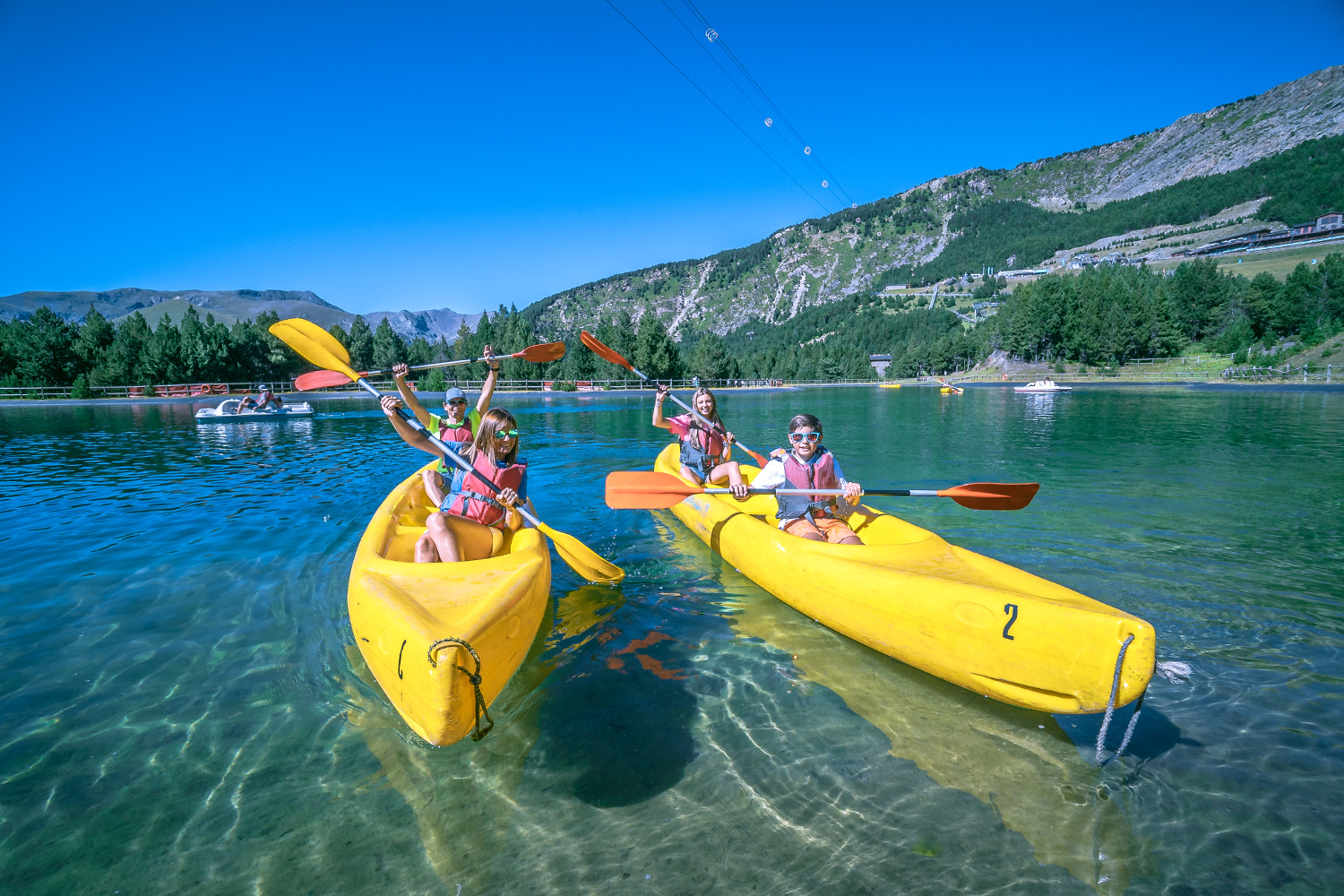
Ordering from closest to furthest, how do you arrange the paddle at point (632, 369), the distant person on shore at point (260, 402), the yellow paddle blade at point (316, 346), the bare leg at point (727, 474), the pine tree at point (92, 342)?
the yellow paddle blade at point (316, 346)
the bare leg at point (727, 474)
the paddle at point (632, 369)
the distant person on shore at point (260, 402)
the pine tree at point (92, 342)

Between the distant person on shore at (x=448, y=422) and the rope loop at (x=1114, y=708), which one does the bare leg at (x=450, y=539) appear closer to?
the distant person on shore at (x=448, y=422)

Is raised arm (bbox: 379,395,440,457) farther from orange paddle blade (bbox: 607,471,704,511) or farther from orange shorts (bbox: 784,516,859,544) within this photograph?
orange shorts (bbox: 784,516,859,544)

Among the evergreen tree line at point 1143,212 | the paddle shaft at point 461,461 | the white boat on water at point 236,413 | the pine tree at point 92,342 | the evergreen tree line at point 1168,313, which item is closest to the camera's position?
the paddle shaft at point 461,461

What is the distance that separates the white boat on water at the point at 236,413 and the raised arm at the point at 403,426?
21.6m

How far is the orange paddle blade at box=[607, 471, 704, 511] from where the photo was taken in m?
5.80

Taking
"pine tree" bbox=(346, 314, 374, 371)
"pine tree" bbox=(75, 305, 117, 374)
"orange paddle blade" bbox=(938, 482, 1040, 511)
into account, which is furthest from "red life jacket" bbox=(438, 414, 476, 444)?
"pine tree" bbox=(346, 314, 374, 371)

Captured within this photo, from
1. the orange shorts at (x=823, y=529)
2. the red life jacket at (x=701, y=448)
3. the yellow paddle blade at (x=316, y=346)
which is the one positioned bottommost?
the orange shorts at (x=823, y=529)

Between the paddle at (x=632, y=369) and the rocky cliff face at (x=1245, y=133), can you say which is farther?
the rocky cliff face at (x=1245, y=133)

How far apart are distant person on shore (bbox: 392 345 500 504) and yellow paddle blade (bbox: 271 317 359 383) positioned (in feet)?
1.76

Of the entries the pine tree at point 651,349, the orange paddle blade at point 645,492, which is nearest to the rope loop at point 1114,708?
the orange paddle blade at point 645,492

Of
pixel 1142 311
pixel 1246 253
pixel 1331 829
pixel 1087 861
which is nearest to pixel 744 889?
pixel 1087 861

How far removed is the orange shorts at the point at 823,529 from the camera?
204 inches

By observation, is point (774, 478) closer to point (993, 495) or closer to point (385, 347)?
point (993, 495)

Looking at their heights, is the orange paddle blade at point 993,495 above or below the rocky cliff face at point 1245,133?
below
